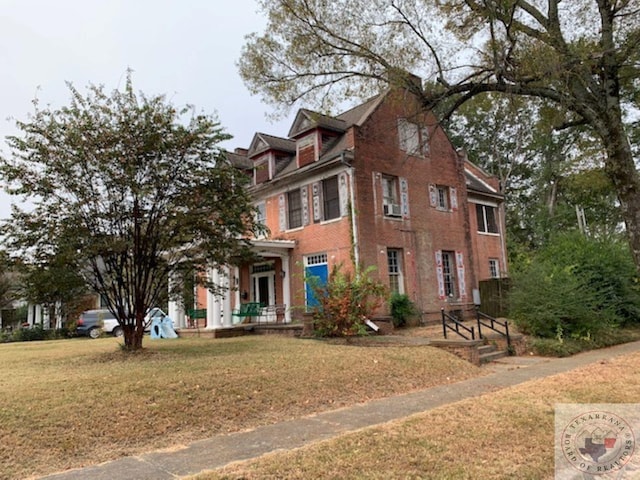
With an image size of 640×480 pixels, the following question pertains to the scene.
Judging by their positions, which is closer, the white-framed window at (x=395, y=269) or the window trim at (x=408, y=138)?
the white-framed window at (x=395, y=269)

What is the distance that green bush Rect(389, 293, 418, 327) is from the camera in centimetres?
1731

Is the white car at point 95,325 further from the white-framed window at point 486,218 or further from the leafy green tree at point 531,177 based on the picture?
the leafy green tree at point 531,177

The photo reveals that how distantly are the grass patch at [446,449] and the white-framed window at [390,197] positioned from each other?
12.0 metres

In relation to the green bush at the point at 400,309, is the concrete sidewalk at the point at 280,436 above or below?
below

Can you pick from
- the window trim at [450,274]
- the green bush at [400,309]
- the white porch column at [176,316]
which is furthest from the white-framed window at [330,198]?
the white porch column at [176,316]

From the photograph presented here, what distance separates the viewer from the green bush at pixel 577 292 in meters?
14.2

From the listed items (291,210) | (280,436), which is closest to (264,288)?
(291,210)

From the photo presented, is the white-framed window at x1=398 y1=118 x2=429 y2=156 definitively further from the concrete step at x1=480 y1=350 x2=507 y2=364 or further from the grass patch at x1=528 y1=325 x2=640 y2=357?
the concrete step at x1=480 y1=350 x2=507 y2=364

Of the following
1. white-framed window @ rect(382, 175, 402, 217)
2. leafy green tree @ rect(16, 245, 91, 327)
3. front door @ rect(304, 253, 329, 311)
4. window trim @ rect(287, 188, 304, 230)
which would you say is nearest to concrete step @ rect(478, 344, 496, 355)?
front door @ rect(304, 253, 329, 311)

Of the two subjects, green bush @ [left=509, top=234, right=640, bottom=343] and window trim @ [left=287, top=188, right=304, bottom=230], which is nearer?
green bush @ [left=509, top=234, right=640, bottom=343]

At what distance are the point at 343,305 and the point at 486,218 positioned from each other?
43.6 ft

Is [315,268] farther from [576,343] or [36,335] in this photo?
[36,335]

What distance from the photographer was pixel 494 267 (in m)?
23.8

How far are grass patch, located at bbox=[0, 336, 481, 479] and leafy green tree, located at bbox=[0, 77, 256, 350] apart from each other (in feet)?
6.67
